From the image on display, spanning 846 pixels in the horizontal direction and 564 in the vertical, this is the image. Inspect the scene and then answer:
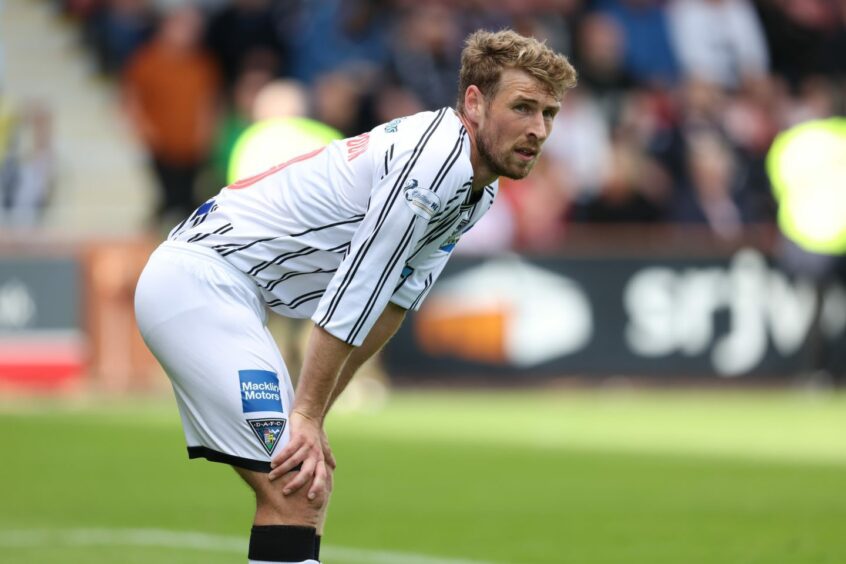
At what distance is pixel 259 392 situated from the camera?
5699 millimetres

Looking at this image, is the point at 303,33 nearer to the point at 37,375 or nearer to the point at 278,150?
the point at 278,150

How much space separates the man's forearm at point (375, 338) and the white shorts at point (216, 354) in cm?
65

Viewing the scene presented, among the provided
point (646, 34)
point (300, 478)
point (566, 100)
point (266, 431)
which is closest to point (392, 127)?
point (266, 431)

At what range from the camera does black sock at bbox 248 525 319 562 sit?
566 cm

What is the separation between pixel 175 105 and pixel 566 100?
15.6 feet

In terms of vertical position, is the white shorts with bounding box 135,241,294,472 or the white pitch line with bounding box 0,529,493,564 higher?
the white shorts with bounding box 135,241,294,472

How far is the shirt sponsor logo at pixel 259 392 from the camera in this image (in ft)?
18.6

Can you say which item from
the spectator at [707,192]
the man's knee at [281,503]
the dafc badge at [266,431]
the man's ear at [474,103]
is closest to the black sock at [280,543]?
the man's knee at [281,503]

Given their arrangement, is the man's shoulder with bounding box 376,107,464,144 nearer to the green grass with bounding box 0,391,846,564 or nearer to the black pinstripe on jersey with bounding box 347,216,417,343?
the black pinstripe on jersey with bounding box 347,216,417,343

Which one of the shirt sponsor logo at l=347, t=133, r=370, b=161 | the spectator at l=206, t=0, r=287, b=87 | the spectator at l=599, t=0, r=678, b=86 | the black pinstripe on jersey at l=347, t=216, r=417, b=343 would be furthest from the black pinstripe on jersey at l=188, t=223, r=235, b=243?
the spectator at l=599, t=0, r=678, b=86

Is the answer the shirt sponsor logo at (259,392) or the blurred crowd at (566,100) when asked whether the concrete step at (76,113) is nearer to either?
the blurred crowd at (566,100)

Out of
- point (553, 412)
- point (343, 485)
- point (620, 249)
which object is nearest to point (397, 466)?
point (343, 485)

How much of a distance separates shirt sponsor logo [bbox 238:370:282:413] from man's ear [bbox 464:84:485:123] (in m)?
1.09

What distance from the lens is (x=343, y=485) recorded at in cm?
1138
